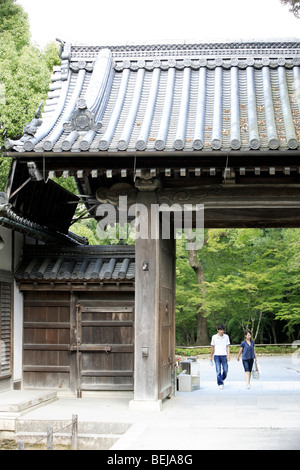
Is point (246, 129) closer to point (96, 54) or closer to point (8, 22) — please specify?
point (96, 54)

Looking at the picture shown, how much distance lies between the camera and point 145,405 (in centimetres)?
1095

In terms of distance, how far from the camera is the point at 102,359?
44.0 feet

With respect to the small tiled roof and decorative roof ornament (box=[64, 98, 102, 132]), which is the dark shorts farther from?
decorative roof ornament (box=[64, 98, 102, 132])

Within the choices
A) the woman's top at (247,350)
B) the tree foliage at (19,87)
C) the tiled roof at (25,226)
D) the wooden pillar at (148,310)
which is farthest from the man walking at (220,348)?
the tree foliage at (19,87)

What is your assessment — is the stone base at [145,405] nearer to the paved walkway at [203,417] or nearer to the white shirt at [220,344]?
the paved walkway at [203,417]

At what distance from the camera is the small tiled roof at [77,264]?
523 inches

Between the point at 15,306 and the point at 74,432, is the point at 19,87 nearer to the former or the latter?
the point at 15,306

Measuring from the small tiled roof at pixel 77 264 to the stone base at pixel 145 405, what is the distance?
2991 mm

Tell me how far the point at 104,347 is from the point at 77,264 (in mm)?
1961

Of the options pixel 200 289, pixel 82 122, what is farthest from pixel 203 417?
pixel 200 289

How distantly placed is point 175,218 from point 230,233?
1881cm

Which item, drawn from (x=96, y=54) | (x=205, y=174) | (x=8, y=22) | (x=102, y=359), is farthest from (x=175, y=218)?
(x=8, y=22)

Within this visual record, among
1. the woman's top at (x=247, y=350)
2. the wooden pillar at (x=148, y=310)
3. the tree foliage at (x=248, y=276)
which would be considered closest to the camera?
the wooden pillar at (x=148, y=310)
